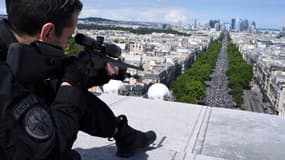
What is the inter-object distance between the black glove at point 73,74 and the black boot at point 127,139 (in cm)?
65

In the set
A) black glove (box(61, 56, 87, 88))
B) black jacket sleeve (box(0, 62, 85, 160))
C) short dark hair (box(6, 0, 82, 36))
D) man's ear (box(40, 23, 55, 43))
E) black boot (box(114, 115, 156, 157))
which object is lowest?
black boot (box(114, 115, 156, 157))

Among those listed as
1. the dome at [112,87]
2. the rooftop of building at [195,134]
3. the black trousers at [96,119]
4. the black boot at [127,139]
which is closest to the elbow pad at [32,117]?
the black trousers at [96,119]

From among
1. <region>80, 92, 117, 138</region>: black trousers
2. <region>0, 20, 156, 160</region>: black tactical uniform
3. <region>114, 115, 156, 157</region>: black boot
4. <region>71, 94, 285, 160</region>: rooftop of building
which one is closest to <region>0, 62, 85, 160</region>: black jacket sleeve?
<region>0, 20, 156, 160</region>: black tactical uniform

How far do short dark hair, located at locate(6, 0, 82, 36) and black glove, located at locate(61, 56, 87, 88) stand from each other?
0.31ft

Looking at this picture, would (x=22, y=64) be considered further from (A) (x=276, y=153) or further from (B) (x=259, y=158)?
(A) (x=276, y=153)

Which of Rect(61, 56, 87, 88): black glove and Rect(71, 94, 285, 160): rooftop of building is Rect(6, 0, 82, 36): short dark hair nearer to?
Rect(61, 56, 87, 88): black glove

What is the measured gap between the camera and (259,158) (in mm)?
2244

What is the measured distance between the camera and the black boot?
183 centimetres

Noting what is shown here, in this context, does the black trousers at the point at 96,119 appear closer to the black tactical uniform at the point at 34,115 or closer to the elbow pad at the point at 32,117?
the black tactical uniform at the point at 34,115

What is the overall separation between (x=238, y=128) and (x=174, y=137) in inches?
23.6

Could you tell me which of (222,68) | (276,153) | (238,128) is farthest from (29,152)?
(222,68)

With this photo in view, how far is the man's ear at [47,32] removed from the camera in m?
1.11

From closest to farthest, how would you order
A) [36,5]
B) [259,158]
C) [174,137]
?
[36,5] < [259,158] < [174,137]

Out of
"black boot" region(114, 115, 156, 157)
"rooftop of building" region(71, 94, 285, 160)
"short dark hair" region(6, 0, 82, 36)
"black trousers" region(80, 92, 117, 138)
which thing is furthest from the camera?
"rooftop of building" region(71, 94, 285, 160)
